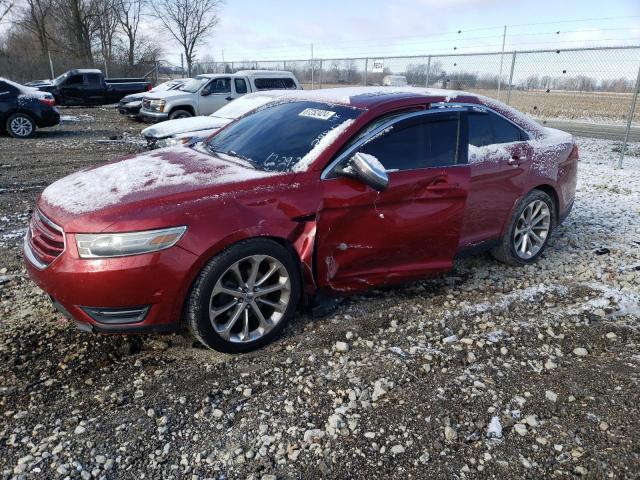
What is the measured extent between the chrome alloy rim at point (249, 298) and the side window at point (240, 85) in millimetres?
11883

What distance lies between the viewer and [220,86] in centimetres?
1397

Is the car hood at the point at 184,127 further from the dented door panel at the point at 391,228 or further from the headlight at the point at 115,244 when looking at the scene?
the headlight at the point at 115,244

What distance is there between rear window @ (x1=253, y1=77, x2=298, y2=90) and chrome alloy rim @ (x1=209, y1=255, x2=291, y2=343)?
37.9 feet

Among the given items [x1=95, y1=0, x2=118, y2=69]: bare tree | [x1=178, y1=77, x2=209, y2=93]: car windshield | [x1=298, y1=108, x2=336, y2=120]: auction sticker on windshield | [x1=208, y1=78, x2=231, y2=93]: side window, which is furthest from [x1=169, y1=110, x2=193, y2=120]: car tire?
[x1=95, y1=0, x2=118, y2=69]: bare tree

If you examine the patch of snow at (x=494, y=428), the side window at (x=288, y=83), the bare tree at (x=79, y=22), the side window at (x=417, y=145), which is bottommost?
the patch of snow at (x=494, y=428)

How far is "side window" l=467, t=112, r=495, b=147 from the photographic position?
3.86 meters

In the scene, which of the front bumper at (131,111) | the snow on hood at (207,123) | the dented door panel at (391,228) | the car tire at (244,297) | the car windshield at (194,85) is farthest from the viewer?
the front bumper at (131,111)

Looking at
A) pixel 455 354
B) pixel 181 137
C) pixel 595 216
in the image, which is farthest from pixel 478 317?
pixel 181 137

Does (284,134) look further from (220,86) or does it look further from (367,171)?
(220,86)

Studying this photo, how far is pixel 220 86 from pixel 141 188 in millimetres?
11971

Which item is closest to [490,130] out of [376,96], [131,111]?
[376,96]

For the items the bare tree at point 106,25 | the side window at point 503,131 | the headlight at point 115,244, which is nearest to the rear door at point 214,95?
the side window at point 503,131

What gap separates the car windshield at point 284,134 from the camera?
3.29m

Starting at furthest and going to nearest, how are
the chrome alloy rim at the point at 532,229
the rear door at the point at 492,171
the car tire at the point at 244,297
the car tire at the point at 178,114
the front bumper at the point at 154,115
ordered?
the car tire at the point at 178,114
the front bumper at the point at 154,115
the chrome alloy rim at the point at 532,229
the rear door at the point at 492,171
the car tire at the point at 244,297
